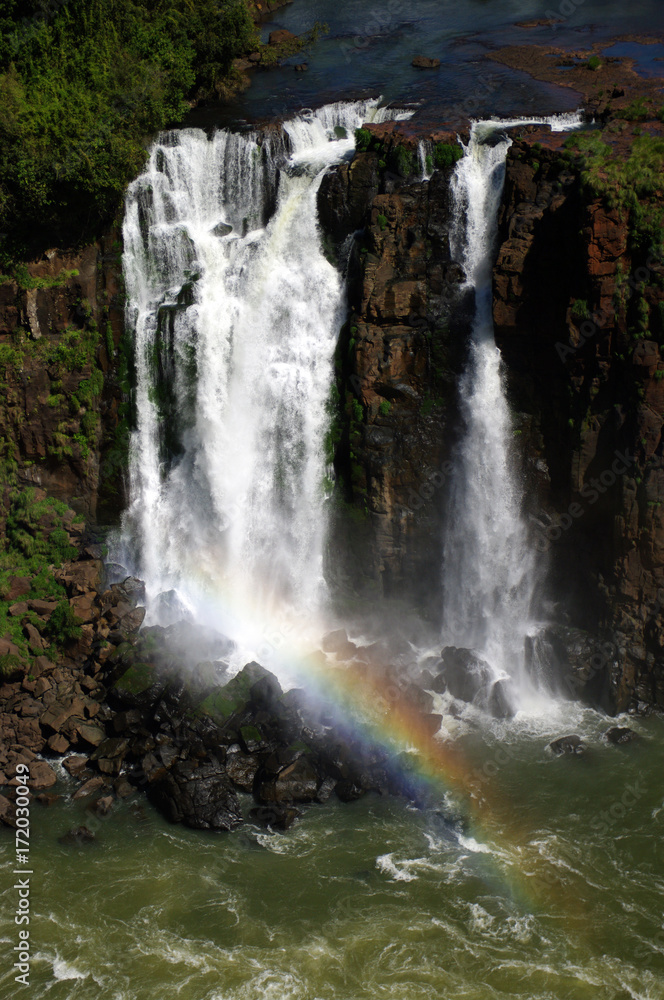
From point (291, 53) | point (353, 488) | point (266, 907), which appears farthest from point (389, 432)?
point (291, 53)

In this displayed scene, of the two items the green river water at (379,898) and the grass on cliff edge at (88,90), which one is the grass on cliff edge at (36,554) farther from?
the grass on cliff edge at (88,90)

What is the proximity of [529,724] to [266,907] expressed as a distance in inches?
391

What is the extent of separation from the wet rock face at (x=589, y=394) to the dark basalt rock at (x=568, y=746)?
7.33 feet

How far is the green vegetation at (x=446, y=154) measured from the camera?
26.9 meters

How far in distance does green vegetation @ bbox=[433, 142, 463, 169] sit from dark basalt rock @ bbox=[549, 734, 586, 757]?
63.7ft

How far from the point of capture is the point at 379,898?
17781 millimetres

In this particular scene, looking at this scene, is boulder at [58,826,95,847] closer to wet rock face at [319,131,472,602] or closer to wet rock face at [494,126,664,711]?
wet rock face at [319,131,472,602]

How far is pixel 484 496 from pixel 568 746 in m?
8.48

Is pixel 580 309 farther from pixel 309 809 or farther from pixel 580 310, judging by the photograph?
pixel 309 809

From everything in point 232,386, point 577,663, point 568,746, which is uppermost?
point 232,386

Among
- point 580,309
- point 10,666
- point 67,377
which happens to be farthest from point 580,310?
point 10,666

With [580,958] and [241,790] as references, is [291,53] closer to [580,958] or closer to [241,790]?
[241,790]

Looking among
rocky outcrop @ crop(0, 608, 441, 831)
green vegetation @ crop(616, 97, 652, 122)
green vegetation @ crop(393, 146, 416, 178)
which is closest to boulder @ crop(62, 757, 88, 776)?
rocky outcrop @ crop(0, 608, 441, 831)

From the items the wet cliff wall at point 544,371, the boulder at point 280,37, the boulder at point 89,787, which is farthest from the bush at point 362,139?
the boulder at point 89,787
